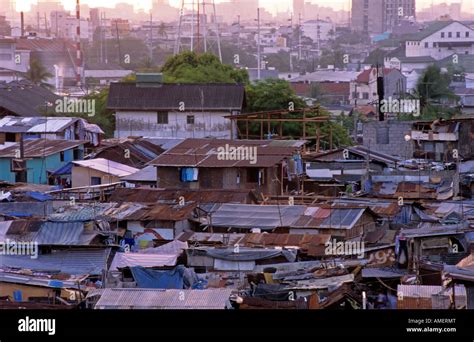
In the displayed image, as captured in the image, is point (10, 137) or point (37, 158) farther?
point (10, 137)

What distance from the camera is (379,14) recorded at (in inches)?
501

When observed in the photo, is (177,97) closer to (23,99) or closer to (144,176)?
(23,99)

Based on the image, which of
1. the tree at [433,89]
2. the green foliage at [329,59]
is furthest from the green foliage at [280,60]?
the tree at [433,89]

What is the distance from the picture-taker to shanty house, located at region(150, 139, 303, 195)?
22.2ft

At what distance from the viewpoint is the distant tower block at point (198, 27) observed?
32.8 ft

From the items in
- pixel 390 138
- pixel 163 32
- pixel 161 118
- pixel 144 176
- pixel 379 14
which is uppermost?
pixel 379 14

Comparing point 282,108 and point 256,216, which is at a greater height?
point 282,108

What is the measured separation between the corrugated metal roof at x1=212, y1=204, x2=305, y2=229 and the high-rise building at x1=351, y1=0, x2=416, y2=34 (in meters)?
5.06

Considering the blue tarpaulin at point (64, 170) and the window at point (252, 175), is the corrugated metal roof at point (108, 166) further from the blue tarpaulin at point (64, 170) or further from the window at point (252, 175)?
the window at point (252, 175)

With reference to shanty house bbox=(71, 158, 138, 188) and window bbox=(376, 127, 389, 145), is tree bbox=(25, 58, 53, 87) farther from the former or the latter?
shanty house bbox=(71, 158, 138, 188)

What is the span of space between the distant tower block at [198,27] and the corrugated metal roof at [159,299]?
6.03m

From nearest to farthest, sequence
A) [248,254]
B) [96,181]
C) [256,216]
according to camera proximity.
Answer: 1. [248,254]
2. [256,216]
3. [96,181]

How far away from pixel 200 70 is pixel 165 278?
330 inches

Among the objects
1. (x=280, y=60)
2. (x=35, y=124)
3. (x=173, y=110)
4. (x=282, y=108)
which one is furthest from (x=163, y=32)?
(x=280, y=60)
